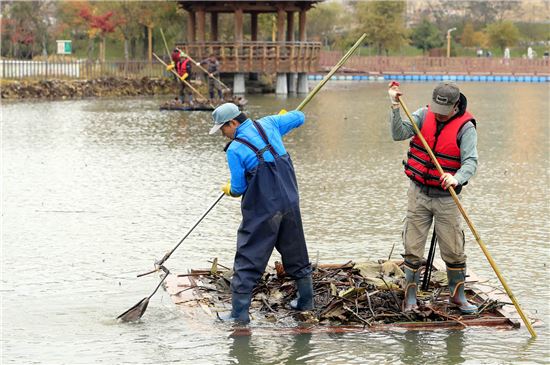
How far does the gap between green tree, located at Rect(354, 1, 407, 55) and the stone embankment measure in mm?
28075

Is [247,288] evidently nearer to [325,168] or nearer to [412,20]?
[325,168]

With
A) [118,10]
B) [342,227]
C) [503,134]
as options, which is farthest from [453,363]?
[118,10]

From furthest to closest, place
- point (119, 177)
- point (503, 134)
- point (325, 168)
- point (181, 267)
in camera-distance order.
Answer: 1. point (503, 134)
2. point (325, 168)
3. point (119, 177)
4. point (181, 267)

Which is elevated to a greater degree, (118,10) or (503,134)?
Result: (118,10)

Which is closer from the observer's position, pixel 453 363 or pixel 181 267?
pixel 453 363

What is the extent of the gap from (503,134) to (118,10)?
29.2 meters

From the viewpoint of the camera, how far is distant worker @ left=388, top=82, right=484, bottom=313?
7281mm

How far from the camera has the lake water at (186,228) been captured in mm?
7133

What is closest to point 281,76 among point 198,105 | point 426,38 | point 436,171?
point 198,105

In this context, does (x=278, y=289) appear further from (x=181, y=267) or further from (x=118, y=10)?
(x=118, y=10)

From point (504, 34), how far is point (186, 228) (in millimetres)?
60923

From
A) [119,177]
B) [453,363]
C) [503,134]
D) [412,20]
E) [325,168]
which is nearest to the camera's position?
[453,363]

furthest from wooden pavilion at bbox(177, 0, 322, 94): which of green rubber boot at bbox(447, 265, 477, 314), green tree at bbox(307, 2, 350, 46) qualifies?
green tree at bbox(307, 2, 350, 46)

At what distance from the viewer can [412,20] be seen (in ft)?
336
